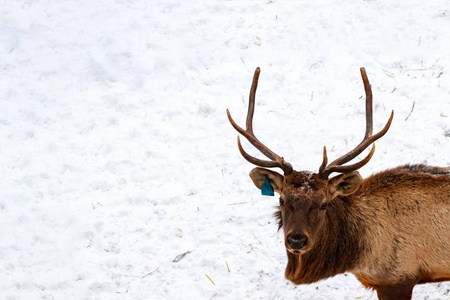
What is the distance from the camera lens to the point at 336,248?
6191mm

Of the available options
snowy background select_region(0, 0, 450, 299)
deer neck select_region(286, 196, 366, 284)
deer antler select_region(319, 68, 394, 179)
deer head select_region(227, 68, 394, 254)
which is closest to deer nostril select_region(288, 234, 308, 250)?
deer head select_region(227, 68, 394, 254)

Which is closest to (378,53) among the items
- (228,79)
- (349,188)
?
(228,79)

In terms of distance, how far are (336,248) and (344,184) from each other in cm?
84

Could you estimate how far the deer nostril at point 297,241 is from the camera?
17.9 ft

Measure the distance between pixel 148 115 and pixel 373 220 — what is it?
503 centimetres

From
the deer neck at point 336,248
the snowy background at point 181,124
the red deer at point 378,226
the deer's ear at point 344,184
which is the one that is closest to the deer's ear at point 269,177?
the red deer at point 378,226

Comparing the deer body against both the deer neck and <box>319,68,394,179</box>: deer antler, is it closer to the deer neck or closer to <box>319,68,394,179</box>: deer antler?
the deer neck

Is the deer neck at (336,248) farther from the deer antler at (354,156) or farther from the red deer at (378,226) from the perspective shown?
the deer antler at (354,156)

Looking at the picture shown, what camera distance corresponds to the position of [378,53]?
1020 cm

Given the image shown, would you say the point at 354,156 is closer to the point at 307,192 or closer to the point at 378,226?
the point at 307,192

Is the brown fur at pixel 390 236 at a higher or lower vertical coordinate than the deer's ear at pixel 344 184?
lower

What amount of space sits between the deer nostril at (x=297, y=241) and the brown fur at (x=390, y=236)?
45 cm

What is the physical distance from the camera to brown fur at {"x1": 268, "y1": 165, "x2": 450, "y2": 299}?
6.05 metres

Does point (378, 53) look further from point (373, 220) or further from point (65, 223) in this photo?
point (65, 223)
